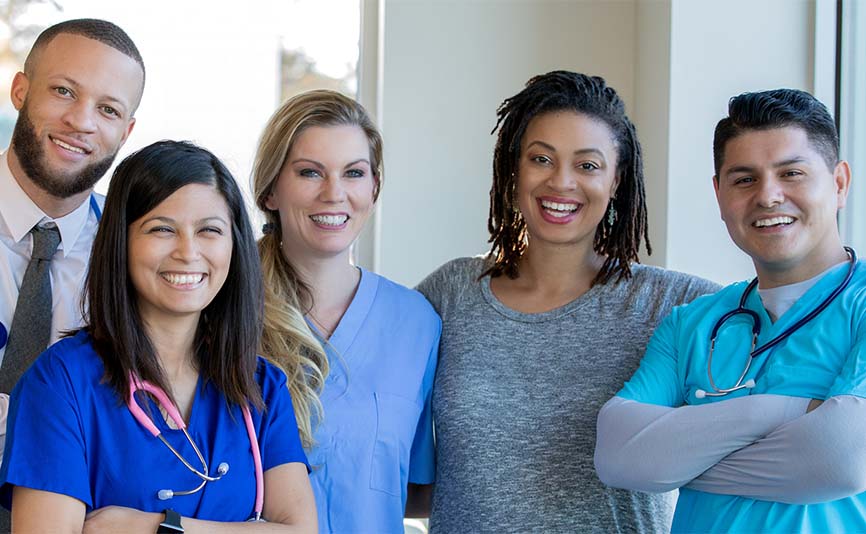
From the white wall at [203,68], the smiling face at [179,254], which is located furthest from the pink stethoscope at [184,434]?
the white wall at [203,68]

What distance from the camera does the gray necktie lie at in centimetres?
167

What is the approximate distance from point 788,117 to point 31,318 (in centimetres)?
136

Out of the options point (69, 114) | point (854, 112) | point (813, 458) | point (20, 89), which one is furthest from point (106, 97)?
point (854, 112)

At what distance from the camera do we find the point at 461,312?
74.0 inches

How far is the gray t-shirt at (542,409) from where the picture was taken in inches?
66.6

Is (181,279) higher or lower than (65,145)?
lower

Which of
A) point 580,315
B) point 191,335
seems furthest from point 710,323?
point 191,335

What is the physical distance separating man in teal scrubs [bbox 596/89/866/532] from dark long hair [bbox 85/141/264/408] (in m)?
0.60

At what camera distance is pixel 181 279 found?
1402mm

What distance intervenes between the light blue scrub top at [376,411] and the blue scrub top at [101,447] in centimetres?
29

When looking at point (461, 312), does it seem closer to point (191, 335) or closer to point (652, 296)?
point (652, 296)

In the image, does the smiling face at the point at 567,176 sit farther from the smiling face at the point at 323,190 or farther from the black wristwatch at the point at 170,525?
the black wristwatch at the point at 170,525

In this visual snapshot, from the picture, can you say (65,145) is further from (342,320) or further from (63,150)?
(342,320)

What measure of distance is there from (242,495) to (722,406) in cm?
73
